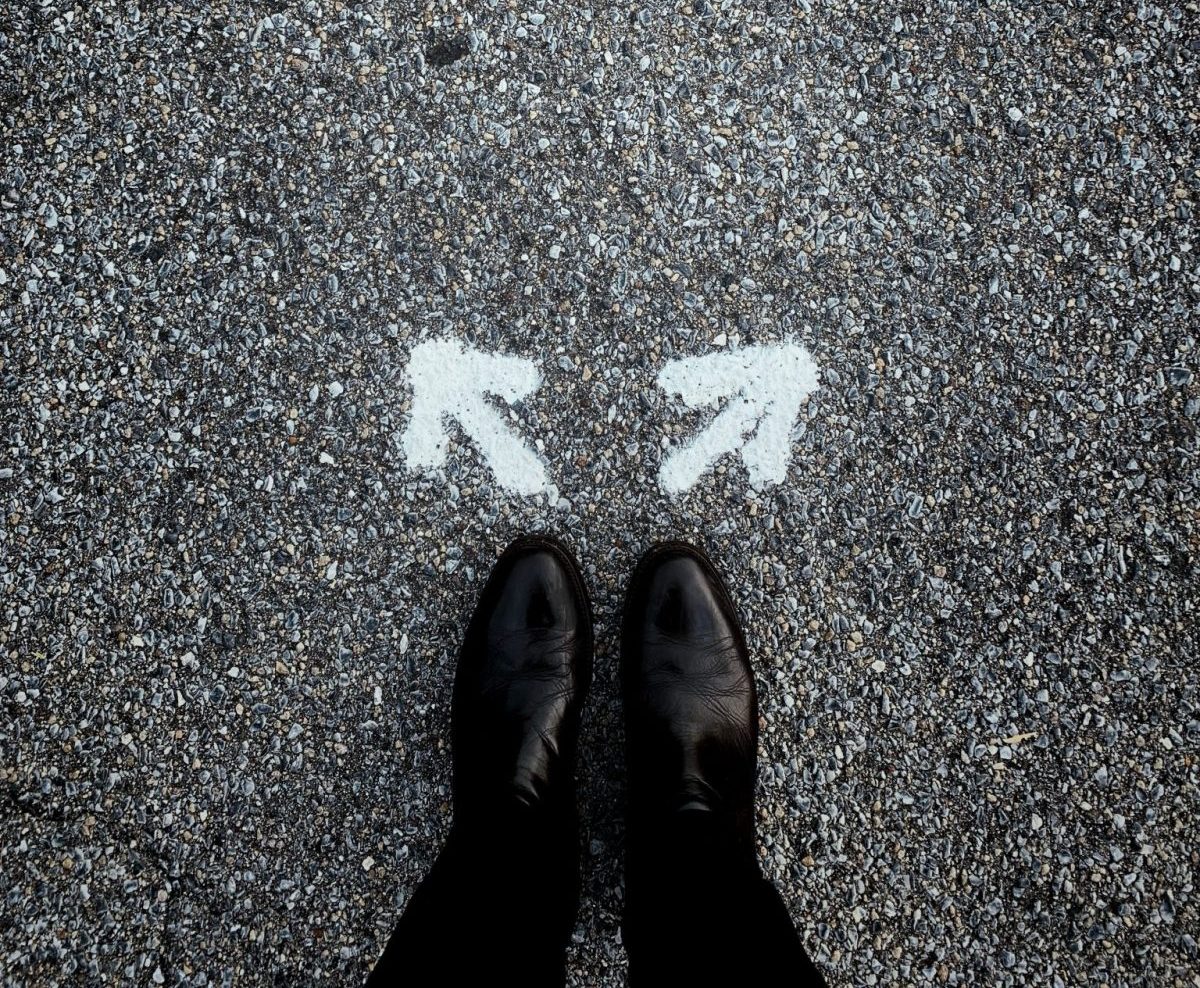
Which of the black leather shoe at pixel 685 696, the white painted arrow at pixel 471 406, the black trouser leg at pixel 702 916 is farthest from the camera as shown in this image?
the white painted arrow at pixel 471 406

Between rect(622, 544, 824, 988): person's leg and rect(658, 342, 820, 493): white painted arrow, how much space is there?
0.24 m

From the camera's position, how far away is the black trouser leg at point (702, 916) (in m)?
1.51

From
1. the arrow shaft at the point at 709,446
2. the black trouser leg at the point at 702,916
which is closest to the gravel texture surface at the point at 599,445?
the arrow shaft at the point at 709,446

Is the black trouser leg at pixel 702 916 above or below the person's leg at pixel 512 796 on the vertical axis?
below

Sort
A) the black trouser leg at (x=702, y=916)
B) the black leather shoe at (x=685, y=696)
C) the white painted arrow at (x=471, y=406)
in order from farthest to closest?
the white painted arrow at (x=471, y=406) < the black leather shoe at (x=685, y=696) < the black trouser leg at (x=702, y=916)

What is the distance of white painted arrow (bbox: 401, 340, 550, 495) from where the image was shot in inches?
76.7

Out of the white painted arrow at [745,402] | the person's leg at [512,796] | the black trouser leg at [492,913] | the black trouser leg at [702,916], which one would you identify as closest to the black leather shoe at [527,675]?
the person's leg at [512,796]

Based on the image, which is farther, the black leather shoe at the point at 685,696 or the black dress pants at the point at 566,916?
the black leather shoe at the point at 685,696

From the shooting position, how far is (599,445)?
6.41 feet

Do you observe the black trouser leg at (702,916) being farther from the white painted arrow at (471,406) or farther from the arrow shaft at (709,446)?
the white painted arrow at (471,406)

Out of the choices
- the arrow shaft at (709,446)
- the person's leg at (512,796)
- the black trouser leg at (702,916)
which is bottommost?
the black trouser leg at (702,916)

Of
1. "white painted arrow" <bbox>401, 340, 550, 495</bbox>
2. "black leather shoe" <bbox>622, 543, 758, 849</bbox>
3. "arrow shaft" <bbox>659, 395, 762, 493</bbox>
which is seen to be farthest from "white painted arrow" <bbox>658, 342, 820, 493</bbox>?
"white painted arrow" <bbox>401, 340, 550, 495</bbox>

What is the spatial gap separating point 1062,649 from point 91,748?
2.50 metres

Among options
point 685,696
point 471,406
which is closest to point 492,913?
point 685,696
